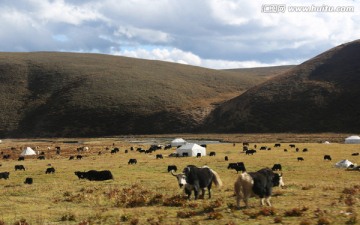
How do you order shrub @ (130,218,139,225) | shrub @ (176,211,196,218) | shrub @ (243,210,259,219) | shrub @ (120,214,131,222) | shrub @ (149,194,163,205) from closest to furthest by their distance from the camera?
shrub @ (130,218,139,225)
shrub @ (243,210,259,219)
shrub @ (120,214,131,222)
shrub @ (176,211,196,218)
shrub @ (149,194,163,205)

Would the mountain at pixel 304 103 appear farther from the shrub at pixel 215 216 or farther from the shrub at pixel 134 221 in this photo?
the shrub at pixel 134 221

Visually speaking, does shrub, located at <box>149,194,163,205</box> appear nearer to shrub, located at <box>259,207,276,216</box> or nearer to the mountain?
shrub, located at <box>259,207,276,216</box>

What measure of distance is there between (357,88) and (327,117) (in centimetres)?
1978

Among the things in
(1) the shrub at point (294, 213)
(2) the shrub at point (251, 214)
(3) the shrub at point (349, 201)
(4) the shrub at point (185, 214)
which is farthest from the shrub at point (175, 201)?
(3) the shrub at point (349, 201)

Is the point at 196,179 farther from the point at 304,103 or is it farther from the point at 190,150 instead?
the point at 304,103

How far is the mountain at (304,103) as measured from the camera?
5561 inches

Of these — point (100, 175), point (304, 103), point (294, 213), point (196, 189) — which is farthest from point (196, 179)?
point (304, 103)

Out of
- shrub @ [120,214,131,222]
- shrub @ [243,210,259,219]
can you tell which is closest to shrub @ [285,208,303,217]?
shrub @ [243,210,259,219]

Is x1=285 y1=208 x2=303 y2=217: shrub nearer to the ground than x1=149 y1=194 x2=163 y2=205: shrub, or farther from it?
farther from it

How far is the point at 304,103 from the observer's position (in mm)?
152750

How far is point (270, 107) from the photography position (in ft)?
515

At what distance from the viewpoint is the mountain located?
5561 inches

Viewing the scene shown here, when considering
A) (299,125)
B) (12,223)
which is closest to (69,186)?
(12,223)

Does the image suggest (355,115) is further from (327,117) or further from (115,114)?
(115,114)
